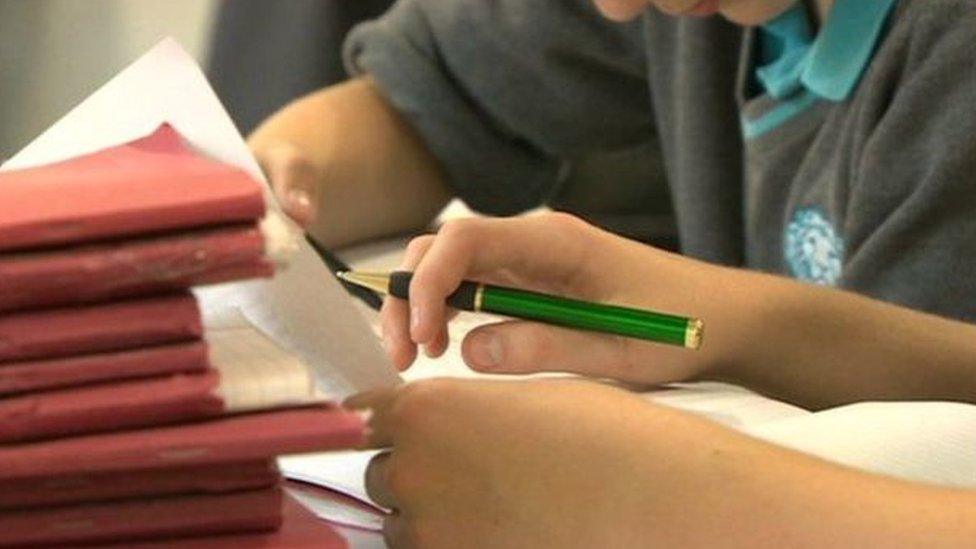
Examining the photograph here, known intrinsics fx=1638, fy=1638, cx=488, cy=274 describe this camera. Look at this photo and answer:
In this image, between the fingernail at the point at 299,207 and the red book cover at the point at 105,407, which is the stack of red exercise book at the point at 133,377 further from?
the fingernail at the point at 299,207

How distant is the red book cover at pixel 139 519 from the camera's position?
1.21ft

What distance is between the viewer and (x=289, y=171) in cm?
100

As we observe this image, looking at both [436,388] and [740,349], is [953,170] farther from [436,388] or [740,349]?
[436,388]

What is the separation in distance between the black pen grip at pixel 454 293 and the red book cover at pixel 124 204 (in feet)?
0.73

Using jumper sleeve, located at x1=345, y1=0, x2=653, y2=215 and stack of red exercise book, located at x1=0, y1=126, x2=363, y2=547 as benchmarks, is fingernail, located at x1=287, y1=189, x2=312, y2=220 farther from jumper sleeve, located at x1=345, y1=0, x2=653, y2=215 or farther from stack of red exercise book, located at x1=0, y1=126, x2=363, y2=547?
stack of red exercise book, located at x1=0, y1=126, x2=363, y2=547

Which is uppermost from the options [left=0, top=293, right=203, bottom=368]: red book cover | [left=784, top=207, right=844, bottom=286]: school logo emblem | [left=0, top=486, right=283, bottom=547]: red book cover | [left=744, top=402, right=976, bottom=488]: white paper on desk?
[left=0, top=293, right=203, bottom=368]: red book cover

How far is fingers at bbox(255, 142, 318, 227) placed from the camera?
3.15ft

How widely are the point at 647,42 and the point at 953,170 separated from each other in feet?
1.18

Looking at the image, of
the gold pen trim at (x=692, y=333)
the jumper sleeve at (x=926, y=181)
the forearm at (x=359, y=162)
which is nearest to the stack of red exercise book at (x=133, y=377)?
the gold pen trim at (x=692, y=333)

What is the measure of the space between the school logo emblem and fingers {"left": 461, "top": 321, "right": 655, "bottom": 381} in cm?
23

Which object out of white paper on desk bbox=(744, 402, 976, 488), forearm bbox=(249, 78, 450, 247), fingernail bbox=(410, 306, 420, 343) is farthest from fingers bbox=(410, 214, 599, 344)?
forearm bbox=(249, 78, 450, 247)

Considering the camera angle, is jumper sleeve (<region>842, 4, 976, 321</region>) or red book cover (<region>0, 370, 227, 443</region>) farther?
jumper sleeve (<region>842, 4, 976, 321</region>)

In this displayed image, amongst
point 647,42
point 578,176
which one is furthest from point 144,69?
point 578,176

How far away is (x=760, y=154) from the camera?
0.96 meters
